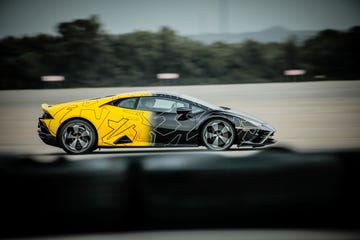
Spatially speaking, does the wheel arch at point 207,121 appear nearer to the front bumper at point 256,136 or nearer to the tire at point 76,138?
the front bumper at point 256,136

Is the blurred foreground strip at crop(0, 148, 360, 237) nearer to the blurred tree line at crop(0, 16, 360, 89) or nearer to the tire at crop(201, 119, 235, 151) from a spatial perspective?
the tire at crop(201, 119, 235, 151)

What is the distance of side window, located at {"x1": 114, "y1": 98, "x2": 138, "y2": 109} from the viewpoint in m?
10.1

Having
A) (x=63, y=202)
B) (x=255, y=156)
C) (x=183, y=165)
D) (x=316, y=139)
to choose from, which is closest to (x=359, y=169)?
(x=255, y=156)

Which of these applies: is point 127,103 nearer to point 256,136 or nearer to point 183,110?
point 183,110

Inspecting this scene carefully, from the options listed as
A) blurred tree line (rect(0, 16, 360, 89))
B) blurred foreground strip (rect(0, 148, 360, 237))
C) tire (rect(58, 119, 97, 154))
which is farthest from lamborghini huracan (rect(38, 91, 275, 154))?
blurred tree line (rect(0, 16, 360, 89))

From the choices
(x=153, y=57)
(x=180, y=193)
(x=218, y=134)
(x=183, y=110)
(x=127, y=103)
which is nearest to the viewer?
(x=180, y=193)

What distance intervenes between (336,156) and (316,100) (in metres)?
16.1

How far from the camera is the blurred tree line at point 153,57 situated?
39469mm

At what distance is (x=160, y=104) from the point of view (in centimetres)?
1003

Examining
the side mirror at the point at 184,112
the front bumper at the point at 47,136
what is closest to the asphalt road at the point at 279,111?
the front bumper at the point at 47,136

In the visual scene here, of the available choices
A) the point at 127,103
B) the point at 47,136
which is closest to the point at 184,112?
the point at 127,103

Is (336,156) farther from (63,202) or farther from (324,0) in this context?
(324,0)

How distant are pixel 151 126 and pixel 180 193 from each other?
17.7 feet

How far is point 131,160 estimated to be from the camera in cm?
453
